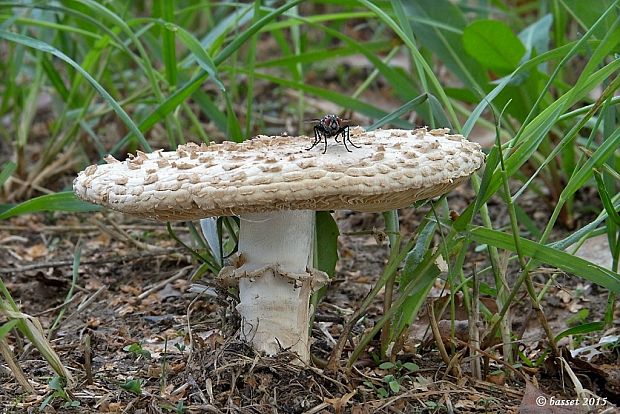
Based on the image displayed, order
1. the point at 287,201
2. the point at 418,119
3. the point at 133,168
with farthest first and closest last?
the point at 418,119
the point at 133,168
the point at 287,201

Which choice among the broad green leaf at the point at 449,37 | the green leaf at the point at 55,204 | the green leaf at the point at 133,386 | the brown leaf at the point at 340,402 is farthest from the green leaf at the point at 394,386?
the broad green leaf at the point at 449,37

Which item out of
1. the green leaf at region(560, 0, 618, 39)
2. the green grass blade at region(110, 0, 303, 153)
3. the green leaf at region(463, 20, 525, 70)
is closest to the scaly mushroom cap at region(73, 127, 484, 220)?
the green grass blade at region(110, 0, 303, 153)

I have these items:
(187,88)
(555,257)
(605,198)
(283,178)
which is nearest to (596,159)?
(605,198)

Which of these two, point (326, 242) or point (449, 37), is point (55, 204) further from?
point (449, 37)

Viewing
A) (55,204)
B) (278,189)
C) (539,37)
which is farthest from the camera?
(539,37)

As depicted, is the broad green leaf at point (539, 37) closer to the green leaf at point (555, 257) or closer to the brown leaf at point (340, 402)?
the green leaf at point (555, 257)

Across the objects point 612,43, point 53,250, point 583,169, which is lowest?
point 53,250

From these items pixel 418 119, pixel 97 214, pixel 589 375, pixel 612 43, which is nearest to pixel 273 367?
pixel 589 375

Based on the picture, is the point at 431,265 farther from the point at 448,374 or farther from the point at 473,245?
the point at 473,245
